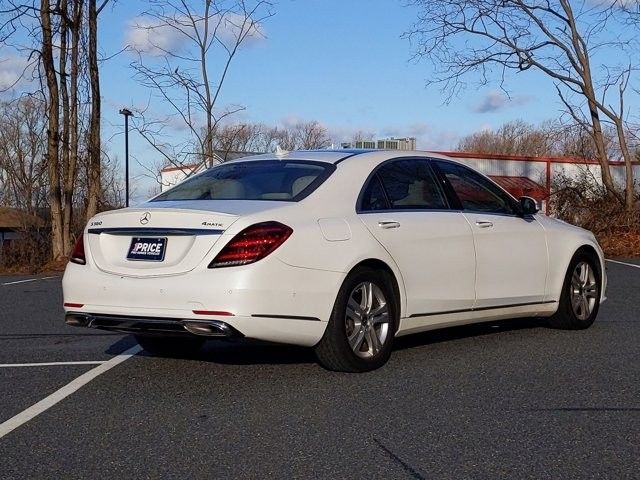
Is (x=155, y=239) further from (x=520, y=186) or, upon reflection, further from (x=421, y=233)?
(x=520, y=186)

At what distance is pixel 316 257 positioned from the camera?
6.08 meters

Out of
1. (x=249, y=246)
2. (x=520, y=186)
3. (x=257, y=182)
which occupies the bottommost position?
(x=249, y=246)

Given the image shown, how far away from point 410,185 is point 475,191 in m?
0.95

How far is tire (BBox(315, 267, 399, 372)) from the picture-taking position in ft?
20.4

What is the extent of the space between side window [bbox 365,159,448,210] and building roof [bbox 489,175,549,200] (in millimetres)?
30681

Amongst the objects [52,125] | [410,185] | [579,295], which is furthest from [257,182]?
[52,125]

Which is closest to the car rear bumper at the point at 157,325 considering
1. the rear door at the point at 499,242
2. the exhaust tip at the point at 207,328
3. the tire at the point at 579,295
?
the exhaust tip at the point at 207,328

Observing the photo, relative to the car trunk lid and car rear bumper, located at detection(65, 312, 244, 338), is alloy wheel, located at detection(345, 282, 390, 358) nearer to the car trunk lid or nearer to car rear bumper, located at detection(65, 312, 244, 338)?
car rear bumper, located at detection(65, 312, 244, 338)

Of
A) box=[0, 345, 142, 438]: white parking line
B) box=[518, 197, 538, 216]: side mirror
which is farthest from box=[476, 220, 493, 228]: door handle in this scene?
box=[0, 345, 142, 438]: white parking line

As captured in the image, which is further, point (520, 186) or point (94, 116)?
point (520, 186)

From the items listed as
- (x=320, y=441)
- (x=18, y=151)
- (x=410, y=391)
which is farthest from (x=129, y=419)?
(x=18, y=151)

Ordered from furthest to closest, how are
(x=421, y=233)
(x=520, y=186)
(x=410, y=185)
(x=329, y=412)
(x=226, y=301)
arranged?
(x=520, y=186)
(x=410, y=185)
(x=421, y=233)
(x=226, y=301)
(x=329, y=412)

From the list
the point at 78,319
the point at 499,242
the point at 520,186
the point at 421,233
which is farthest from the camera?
the point at 520,186

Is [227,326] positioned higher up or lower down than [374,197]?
lower down
